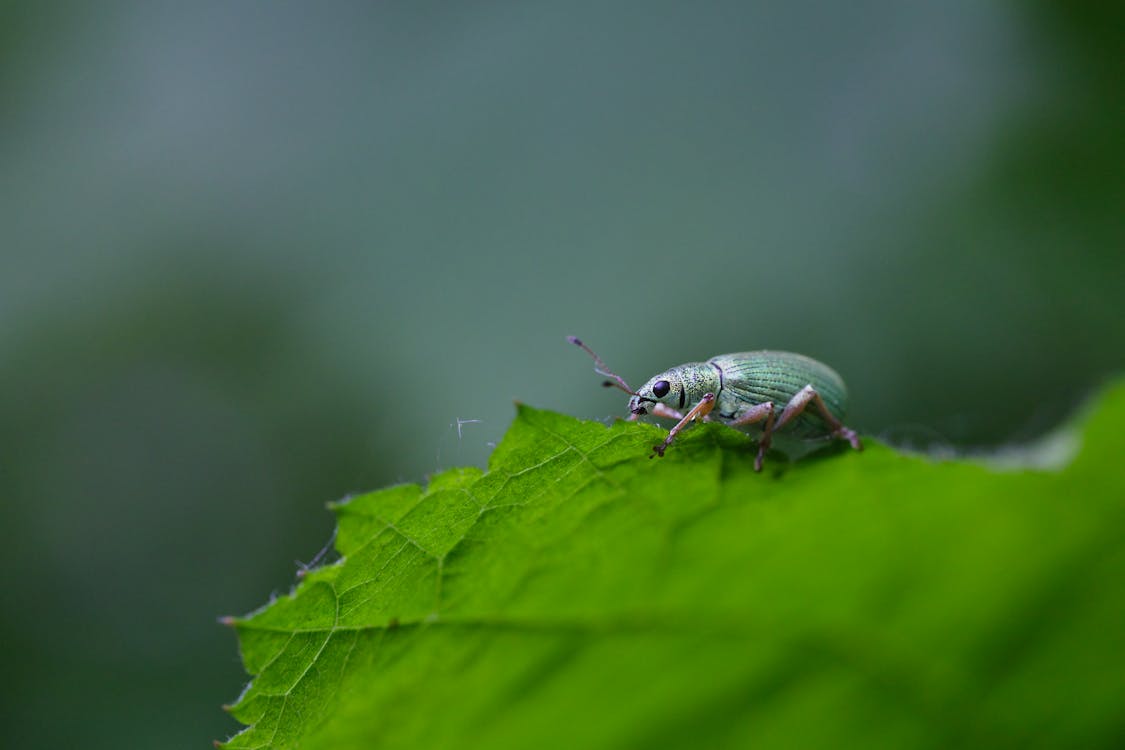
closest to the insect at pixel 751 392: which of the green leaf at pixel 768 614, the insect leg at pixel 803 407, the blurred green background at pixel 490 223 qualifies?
the insect leg at pixel 803 407

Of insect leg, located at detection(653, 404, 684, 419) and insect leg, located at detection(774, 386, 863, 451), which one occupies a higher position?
insect leg, located at detection(653, 404, 684, 419)

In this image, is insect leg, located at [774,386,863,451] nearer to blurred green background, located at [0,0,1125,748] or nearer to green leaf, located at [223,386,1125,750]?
green leaf, located at [223,386,1125,750]

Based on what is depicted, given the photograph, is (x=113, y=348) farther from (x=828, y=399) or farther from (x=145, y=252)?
(x=828, y=399)

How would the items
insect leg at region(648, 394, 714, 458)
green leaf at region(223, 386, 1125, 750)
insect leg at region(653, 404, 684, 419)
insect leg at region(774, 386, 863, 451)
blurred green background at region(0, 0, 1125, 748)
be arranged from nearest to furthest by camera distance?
green leaf at region(223, 386, 1125, 750), insect leg at region(648, 394, 714, 458), insect leg at region(774, 386, 863, 451), insect leg at region(653, 404, 684, 419), blurred green background at region(0, 0, 1125, 748)

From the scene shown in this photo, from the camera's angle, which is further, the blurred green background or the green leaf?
the blurred green background

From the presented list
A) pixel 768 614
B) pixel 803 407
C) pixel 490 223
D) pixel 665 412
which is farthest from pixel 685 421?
pixel 490 223

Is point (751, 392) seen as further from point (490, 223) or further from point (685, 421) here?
point (490, 223)

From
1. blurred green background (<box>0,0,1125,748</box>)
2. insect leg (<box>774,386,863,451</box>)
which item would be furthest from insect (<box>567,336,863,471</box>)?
blurred green background (<box>0,0,1125,748</box>)
